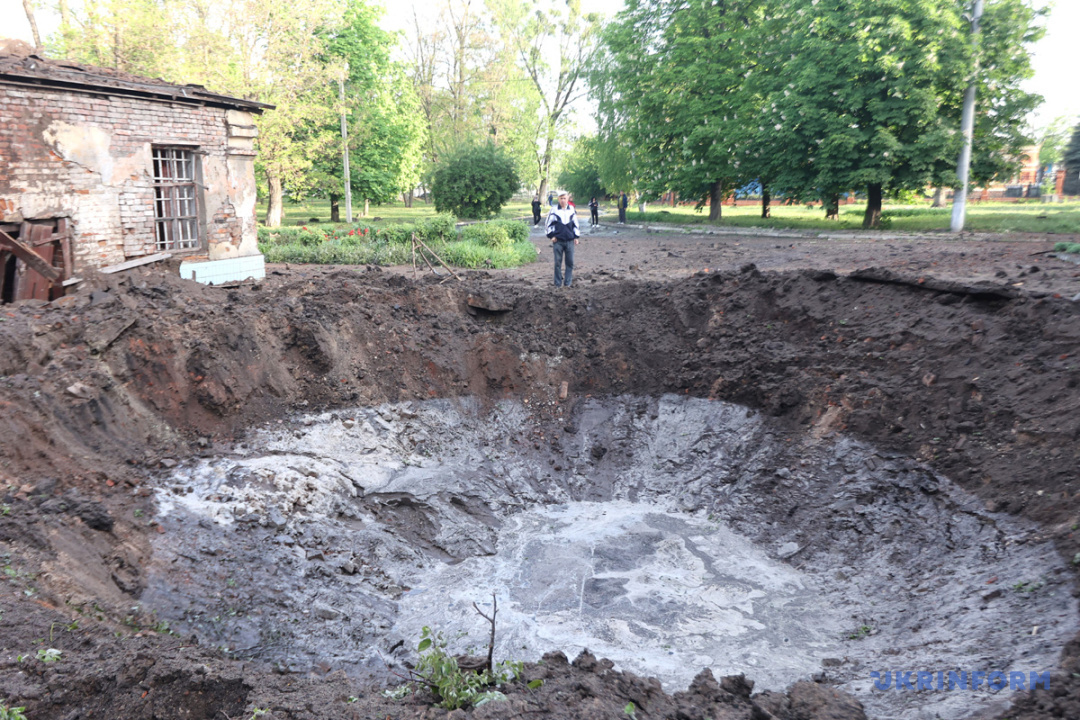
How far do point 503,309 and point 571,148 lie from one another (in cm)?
4232

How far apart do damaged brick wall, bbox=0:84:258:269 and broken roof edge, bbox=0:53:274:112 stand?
12 centimetres

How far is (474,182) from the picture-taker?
33.0m

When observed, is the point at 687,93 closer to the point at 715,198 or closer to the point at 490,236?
the point at 715,198

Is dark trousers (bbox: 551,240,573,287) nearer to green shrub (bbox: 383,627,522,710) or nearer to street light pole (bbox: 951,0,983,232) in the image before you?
green shrub (bbox: 383,627,522,710)

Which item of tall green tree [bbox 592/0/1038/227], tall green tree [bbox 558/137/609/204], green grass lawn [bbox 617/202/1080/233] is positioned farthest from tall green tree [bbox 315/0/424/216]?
green grass lawn [bbox 617/202/1080/233]

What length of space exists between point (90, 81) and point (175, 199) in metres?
2.43

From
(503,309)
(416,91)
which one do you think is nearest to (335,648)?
(503,309)

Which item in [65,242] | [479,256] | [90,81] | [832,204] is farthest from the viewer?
[832,204]

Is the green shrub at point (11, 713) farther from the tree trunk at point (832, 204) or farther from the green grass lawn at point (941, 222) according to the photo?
the tree trunk at point (832, 204)

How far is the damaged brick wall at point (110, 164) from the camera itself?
10430 mm

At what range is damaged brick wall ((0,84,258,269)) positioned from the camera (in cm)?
1043

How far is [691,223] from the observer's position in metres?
30.8

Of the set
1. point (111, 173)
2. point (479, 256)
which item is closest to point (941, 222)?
point (479, 256)

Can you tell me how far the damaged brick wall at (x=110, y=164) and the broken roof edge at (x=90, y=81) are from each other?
0.12m
